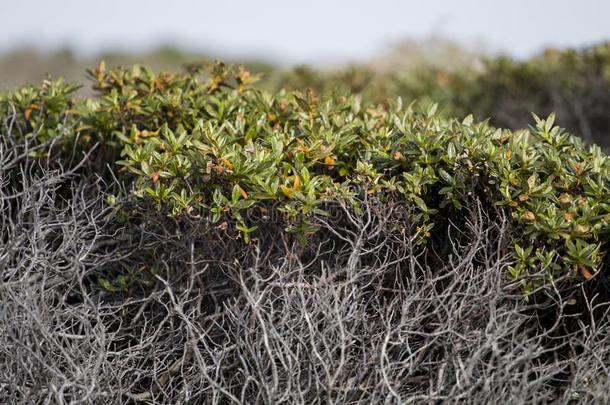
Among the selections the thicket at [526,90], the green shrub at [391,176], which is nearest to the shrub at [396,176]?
the green shrub at [391,176]

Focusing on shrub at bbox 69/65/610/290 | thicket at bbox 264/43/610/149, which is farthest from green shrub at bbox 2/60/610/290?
thicket at bbox 264/43/610/149

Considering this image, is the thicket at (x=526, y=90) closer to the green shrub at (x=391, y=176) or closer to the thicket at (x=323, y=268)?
the green shrub at (x=391, y=176)

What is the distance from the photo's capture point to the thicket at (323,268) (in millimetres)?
3303

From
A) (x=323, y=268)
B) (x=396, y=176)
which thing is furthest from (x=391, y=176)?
(x=323, y=268)

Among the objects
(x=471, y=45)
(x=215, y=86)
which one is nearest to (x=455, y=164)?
(x=215, y=86)

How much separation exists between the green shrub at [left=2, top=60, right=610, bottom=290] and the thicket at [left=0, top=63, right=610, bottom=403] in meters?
0.01

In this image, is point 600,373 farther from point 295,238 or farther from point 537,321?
point 295,238

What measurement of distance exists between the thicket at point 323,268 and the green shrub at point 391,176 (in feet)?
0.04

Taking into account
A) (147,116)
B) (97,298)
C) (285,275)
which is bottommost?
(97,298)

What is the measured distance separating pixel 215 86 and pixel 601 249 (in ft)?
8.11

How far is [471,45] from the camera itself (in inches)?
568

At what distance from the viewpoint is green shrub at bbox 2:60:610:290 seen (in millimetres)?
3535

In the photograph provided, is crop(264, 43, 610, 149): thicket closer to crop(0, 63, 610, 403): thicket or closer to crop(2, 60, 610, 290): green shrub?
crop(2, 60, 610, 290): green shrub

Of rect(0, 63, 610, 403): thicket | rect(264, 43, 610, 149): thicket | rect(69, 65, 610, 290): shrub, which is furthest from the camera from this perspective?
rect(264, 43, 610, 149): thicket
